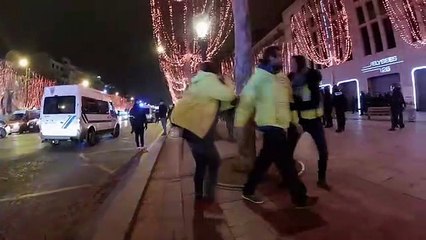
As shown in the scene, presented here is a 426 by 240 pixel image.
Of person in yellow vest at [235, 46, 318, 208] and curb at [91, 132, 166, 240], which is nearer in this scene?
curb at [91, 132, 166, 240]

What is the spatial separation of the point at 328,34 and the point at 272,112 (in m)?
38.7

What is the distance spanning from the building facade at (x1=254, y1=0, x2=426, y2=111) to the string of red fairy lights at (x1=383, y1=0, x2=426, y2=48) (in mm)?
832

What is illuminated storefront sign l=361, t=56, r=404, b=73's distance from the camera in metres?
35.8

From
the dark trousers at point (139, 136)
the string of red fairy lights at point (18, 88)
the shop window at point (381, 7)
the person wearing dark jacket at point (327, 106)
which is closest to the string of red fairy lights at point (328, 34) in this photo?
the shop window at point (381, 7)

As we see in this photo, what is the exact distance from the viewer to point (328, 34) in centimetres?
4194

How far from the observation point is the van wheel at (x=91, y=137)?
19112 mm

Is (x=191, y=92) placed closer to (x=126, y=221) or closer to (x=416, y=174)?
(x=126, y=221)

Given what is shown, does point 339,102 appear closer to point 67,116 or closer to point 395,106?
point 395,106

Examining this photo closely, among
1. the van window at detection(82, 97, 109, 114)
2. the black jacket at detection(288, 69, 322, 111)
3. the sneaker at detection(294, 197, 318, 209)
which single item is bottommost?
the sneaker at detection(294, 197, 318, 209)

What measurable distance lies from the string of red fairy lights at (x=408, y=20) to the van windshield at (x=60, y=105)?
66.5 ft

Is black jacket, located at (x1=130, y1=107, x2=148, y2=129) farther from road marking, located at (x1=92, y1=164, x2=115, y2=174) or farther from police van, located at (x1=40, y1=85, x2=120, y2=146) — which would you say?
road marking, located at (x1=92, y1=164, x2=115, y2=174)

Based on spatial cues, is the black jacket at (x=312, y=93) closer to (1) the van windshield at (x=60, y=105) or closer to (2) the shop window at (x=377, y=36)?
(1) the van windshield at (x=60, y=105)

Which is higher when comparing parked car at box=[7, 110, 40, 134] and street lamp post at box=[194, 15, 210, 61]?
street lamp post at box=[194, 15, 210, 61]

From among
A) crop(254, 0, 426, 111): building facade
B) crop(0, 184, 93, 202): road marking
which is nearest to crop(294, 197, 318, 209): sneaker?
crop(0, 184, 93, 202): road marking
